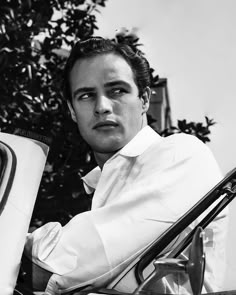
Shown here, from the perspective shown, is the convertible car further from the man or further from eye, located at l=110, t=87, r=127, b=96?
eye, located at l=110, t=87, r=127, b=96

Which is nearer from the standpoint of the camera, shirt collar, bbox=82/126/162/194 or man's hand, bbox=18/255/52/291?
man's hand, bbox=18/255/52/291

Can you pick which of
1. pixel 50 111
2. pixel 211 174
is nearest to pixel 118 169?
pixel 211 174

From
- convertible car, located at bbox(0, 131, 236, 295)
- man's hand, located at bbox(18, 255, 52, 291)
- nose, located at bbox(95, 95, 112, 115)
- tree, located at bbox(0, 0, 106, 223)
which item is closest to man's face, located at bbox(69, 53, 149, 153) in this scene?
nose, located at bbox(95, 95, 112, 115)

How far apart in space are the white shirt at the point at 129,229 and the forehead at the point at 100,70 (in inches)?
20.6

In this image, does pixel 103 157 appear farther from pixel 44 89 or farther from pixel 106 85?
pixel 44 89

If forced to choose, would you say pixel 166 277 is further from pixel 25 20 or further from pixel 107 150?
pixel 25 20

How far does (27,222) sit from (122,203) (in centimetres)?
29

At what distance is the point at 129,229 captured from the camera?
5.60ft

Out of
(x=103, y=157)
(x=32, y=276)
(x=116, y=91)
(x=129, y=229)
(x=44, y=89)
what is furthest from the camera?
(x=44, y=89)

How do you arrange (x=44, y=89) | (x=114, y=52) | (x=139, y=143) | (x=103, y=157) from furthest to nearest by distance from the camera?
1. (x=44, y=89)
2. (x=114, y=52)
3. (x=103, y=157)
4. (x=139, y=143)

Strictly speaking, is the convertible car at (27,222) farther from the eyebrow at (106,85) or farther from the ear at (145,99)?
the ear at (145,99)

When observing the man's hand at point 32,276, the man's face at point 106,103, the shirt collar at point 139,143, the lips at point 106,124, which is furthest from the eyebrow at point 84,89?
the man's hand at point 32,276

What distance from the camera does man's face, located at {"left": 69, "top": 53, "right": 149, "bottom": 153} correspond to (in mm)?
2289

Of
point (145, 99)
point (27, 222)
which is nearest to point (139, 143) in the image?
point (145, 99)
